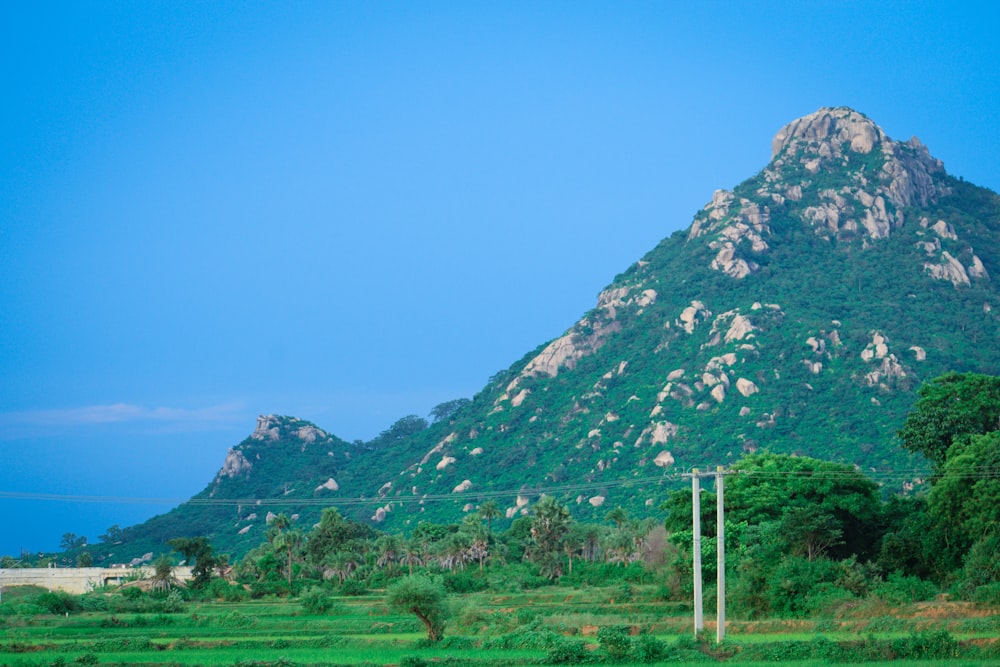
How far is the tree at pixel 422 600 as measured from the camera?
42.8m

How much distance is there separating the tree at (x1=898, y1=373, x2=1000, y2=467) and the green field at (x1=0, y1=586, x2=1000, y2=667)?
17568 millimetres

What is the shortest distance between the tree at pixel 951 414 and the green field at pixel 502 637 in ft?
57.6

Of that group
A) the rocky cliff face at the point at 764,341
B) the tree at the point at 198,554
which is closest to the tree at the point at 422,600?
the tree at the point at 198,554

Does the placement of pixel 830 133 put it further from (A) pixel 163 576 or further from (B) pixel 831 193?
(A) pixel 163 576

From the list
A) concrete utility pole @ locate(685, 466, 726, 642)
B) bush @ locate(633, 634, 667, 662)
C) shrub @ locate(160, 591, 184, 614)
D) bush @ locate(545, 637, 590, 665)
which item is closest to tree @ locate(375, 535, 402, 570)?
shrub @ locate(160, 591, 184, 614)

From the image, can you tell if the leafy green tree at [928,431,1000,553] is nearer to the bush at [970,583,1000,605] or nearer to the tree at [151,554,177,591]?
the bush at [970,583,1000,605]

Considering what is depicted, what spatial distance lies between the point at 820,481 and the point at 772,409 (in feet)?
181

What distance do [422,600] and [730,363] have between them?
82936 millimetres

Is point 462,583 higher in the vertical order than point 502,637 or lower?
higher

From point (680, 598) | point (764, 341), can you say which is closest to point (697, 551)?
point (680, 598)

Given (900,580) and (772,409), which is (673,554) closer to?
(900,580)

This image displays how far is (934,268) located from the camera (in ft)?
438

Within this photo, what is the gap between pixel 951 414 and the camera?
6194 cm

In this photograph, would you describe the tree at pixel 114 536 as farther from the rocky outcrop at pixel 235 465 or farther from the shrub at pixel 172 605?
the shrub at pixel 172 605
